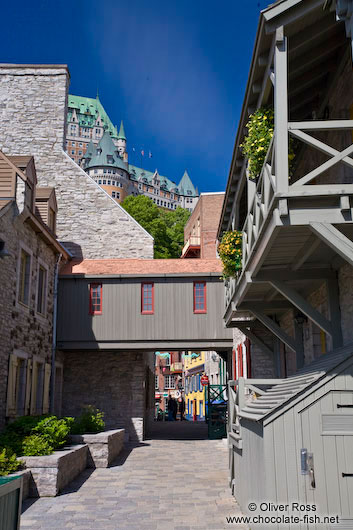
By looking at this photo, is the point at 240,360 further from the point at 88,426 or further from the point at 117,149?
the point at 117,149

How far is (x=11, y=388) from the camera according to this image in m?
14.0

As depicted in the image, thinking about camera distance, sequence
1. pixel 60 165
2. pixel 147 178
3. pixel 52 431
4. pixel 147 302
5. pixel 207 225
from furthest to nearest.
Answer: pixel 147 178 < pixel 207 225 < pixel 60 165 < pixel 147 302 < pixel 52 431

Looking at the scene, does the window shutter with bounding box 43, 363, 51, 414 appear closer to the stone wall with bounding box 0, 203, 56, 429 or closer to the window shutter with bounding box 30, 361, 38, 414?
the stone wall with bounding box 0, 203, 56, 429

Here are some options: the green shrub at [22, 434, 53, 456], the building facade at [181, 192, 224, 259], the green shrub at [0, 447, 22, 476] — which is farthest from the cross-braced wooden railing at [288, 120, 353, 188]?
the building facade at [181, 192, 224, 259]

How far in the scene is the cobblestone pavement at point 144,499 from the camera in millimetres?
7895

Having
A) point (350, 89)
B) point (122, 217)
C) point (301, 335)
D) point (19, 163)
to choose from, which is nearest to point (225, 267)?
point (301, 335)

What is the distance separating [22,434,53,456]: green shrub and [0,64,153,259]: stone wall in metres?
13.9

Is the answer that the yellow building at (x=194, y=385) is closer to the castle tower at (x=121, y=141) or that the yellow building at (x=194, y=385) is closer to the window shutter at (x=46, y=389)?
the window shutter at (x=46, y=389)

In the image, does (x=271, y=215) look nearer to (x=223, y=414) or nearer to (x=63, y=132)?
(x=223, y=414)

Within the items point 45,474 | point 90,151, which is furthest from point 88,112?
point 45,474

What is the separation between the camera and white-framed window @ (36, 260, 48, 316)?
56.7 feet

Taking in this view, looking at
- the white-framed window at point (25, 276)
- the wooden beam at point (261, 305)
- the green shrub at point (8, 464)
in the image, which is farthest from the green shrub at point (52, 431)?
the wooden beam at point (261, 305)

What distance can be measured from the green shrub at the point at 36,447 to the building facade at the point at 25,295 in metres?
2.90

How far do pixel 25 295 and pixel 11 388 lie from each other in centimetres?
272
